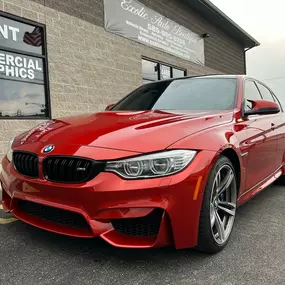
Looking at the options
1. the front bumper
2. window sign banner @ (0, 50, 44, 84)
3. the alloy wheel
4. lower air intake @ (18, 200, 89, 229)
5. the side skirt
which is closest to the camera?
the front bumper

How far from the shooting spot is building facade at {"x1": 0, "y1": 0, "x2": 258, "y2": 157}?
6.04 m

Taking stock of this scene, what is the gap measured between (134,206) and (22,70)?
16.7ft

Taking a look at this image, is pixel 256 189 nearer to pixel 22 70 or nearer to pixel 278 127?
pixel 278 127

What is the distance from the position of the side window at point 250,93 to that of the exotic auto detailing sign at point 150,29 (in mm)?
5237

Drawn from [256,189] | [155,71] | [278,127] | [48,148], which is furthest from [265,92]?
[155,71]

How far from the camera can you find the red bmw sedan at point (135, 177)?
6.63 feet

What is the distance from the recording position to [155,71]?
33.6 feet

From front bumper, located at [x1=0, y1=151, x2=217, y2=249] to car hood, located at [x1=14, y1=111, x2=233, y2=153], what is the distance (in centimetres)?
23

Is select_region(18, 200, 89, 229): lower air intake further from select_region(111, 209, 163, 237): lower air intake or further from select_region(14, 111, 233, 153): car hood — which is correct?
select_region(14, 111, 233, 153): car hood

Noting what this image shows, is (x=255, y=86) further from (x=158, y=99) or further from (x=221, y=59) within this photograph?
(x=221, y=59)

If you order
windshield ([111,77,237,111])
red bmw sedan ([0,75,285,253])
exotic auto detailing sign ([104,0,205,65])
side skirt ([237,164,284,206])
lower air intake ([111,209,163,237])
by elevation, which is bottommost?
side skirt ([237,164,284,206])

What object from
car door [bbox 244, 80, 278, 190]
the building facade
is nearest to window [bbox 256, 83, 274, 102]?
car door [bbox 244, 80, 278, 190]

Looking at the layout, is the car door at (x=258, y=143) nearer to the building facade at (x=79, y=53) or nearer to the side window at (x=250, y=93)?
the side window at (x=250, y=93)

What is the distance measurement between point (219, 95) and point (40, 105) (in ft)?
14.4
